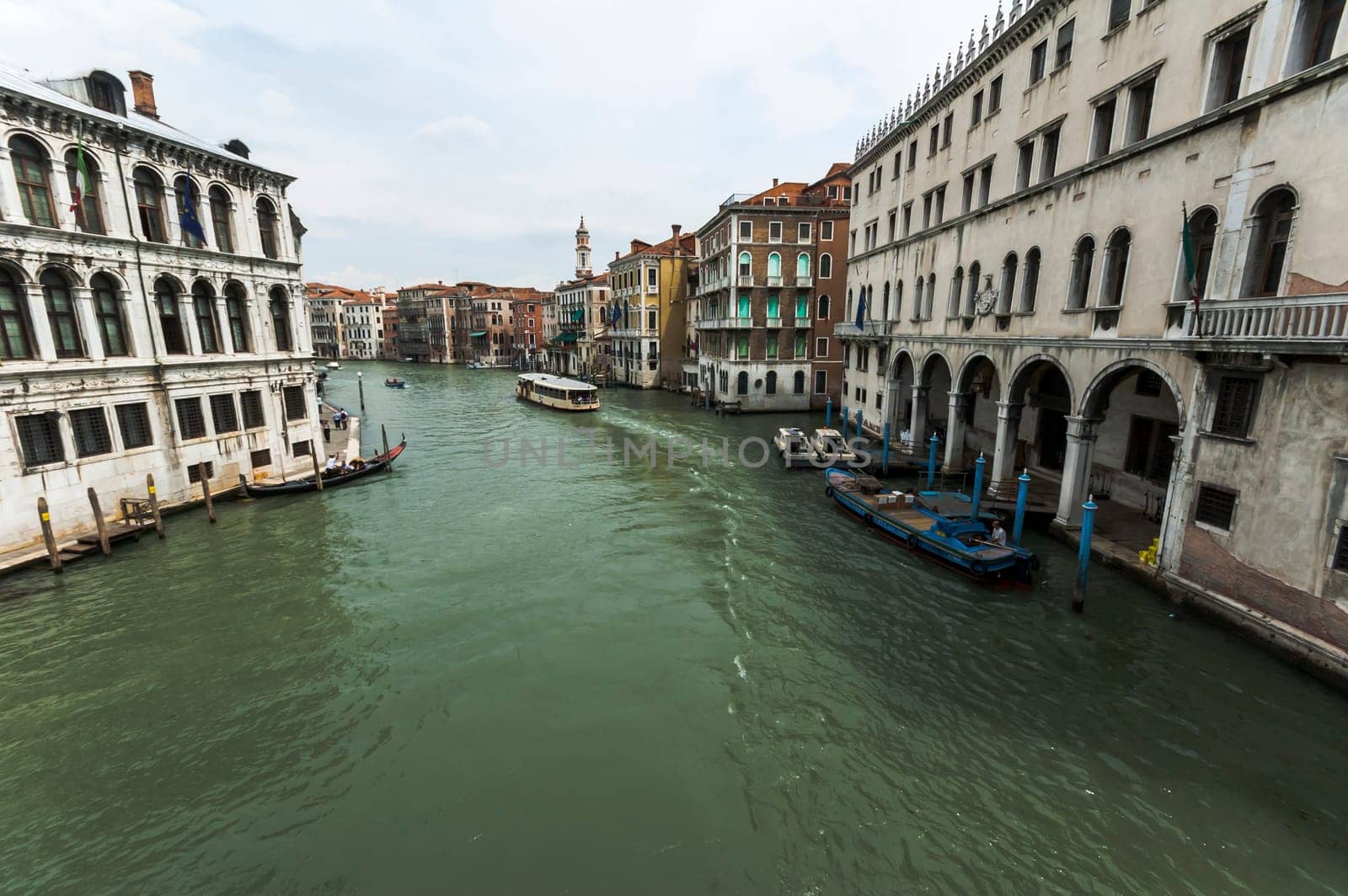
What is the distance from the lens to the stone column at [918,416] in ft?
82.2

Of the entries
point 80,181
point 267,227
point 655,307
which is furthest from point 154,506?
point 655,307

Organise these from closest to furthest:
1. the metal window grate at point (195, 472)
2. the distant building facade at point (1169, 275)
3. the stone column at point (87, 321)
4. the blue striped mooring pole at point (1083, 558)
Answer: the distant building facade at point (1169, 275), the blue striped mooring pole at point (1083, 558), the stone column at point (87, 321), the metal window grate at point (195, 472)

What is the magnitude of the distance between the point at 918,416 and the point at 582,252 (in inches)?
2996

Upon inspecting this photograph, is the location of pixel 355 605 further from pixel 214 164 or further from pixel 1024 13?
pixel 1024 13

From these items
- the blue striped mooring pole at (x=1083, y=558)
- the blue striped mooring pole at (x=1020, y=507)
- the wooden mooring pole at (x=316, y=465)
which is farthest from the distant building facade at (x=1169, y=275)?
the wooden mooring pole at (x=316, y=465)

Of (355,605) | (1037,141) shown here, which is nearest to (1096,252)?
(1037,141)

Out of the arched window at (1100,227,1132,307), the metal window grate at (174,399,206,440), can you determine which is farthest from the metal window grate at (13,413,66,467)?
the arched window at (1100,227,1132,307)

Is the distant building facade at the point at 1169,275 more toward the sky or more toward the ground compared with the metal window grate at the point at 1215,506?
more toward the sky

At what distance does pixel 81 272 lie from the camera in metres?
15.5

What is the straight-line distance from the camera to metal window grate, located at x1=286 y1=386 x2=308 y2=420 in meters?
21.8

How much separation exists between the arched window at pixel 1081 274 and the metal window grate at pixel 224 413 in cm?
2627

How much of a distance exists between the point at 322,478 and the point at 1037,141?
1049 inches

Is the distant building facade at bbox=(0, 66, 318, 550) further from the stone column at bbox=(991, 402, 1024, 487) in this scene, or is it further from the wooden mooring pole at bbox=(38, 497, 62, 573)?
the stone column at bbox=(991, 402, 1024, 487)

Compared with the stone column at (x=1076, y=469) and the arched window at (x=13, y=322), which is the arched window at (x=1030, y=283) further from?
the arched window at (x=13, y=322)
